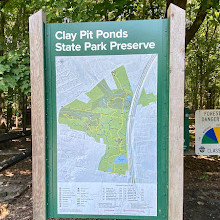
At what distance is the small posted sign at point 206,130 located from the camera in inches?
161

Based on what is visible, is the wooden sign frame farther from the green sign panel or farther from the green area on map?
the green area on map

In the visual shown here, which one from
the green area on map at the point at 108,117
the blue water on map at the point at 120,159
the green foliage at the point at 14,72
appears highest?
the green foliage at the point at 14,72

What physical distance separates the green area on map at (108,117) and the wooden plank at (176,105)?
0.42 metres

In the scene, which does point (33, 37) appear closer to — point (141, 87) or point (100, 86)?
point (100, 86)

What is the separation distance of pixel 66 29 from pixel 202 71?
47.4ft

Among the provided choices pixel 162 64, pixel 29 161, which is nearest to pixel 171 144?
pixel 162 64

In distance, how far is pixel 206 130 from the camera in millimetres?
4121

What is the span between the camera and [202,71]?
15039 millimetres

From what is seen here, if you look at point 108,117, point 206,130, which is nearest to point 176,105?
point 108,117

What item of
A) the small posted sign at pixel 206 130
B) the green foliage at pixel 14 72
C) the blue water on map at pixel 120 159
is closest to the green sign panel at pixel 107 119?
the blue water on map at pixel 120 159

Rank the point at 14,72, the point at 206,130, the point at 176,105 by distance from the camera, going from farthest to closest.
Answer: the point at 206,130 → the point at 14,72 → the point at 176,105

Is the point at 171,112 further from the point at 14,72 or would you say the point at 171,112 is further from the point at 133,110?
the point at 14,72

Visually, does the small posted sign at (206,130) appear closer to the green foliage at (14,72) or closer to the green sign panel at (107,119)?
the green sign panel at (107,119)

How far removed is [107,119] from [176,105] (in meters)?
0.67
